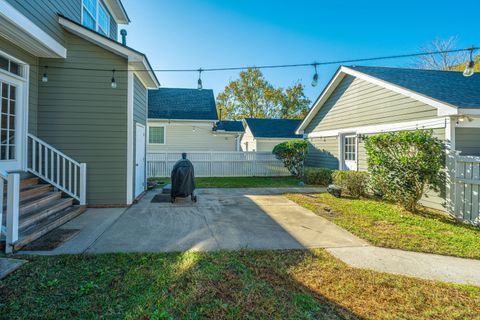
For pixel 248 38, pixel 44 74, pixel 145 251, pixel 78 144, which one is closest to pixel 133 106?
pixel 78 144

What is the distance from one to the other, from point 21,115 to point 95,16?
476 cm

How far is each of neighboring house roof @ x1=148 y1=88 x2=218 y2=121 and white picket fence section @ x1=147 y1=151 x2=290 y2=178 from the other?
3769 mm

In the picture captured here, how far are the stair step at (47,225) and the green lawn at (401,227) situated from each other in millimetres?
5629

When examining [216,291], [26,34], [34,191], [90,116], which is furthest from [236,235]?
[26,34]

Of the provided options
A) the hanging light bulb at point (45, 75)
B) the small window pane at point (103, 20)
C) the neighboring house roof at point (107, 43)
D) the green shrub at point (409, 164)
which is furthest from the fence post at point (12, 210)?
the green shrub at point (409, 164)

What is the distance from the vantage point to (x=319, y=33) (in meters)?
11.4

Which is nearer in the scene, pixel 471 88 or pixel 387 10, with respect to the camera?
pixel 471 88

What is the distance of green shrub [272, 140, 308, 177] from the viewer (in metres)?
12.1

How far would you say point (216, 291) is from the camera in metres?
2.57

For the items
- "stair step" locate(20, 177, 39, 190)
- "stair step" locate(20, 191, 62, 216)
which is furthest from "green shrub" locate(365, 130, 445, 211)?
"stair step" locate(20, 177, 39, 190)

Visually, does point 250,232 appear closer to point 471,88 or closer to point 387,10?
point 471,88

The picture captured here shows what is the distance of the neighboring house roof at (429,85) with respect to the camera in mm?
5773

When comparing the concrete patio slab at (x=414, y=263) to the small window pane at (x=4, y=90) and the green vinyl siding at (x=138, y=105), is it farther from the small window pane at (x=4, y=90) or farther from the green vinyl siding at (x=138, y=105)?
the small window pane at (x=4, y=90)

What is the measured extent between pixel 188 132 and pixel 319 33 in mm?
9563
